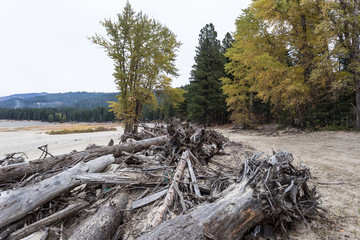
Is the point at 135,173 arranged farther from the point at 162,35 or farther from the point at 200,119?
the point at 200,119

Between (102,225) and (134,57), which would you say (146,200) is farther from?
(134,57)

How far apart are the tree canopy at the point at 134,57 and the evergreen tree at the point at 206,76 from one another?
11466 millimetres

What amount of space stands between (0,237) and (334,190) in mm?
5562

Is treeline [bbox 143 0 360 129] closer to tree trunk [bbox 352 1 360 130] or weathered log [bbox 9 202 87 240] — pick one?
tree trunk [bbox 352 1 360 130]

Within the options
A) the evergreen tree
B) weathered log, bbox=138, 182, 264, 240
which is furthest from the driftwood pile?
the evergreen tree

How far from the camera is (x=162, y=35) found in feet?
47.0

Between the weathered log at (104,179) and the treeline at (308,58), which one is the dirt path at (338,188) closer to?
the weathered log at (104,179)

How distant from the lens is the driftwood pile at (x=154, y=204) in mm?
1792

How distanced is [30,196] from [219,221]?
2.82 m

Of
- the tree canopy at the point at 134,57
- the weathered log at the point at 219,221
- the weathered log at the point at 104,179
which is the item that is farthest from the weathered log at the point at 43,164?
the tree canopy at the point at 134,57

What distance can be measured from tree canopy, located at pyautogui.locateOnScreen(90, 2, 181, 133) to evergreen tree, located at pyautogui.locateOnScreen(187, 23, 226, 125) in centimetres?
1147

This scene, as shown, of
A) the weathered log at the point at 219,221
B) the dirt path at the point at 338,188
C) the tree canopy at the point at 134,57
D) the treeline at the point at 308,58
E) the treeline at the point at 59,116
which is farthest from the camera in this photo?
the treeline at the point at 59,116

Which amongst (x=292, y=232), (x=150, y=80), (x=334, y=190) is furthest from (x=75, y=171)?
(x=150, y=80)

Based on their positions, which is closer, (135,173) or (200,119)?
(135,173)
